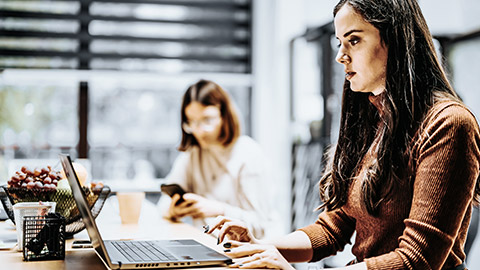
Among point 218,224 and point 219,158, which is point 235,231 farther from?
point 219,158

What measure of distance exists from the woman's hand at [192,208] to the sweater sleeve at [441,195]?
121cm

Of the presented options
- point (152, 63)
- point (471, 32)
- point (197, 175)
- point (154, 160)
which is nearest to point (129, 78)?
point (152, 63)

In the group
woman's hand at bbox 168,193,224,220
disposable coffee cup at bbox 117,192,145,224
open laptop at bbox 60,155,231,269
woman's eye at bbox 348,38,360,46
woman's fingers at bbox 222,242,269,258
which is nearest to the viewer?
open laptop at bbox 60,155,231,269

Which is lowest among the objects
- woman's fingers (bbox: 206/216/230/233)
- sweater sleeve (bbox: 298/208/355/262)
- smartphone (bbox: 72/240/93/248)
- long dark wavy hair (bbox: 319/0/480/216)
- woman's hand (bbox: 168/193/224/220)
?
woman's hand (bbox: 168/193/224/220)

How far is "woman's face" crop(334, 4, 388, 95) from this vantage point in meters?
1.39

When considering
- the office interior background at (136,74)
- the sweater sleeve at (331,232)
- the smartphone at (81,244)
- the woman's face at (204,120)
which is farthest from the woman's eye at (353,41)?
the office interior background at (136,74)

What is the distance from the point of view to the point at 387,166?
1363 millimetres

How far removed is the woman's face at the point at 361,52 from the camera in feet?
4.55

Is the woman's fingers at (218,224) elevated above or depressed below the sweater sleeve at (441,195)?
below

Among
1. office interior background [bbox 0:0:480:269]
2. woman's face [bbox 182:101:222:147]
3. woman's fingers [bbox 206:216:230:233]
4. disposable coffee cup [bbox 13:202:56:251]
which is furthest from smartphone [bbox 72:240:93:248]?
office interior background [bbox 0:0:480:269]

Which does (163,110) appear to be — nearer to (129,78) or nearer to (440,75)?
(129,78)

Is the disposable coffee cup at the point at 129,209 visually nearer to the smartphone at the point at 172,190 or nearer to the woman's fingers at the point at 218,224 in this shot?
the smartphone at the point at 172,190

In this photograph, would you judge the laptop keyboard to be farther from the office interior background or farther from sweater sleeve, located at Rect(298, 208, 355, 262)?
the office interior background

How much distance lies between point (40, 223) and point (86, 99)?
102 inches
